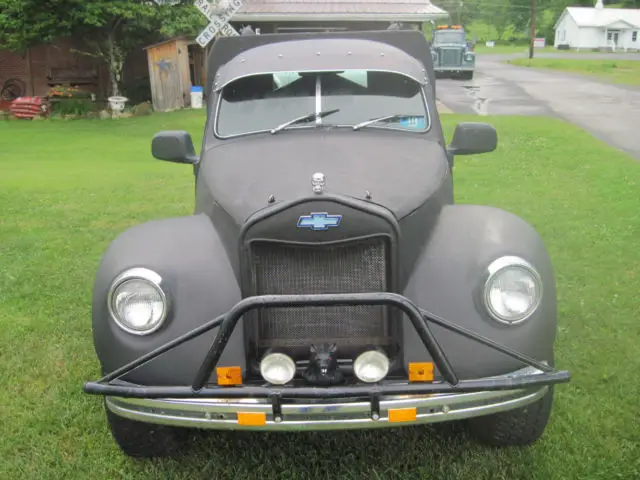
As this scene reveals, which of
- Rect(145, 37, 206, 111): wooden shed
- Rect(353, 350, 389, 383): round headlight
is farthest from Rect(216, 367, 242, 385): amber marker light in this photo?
Rect(145, 37, 206, 111): wooden shed

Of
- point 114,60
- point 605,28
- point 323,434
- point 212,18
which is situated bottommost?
point 323,434

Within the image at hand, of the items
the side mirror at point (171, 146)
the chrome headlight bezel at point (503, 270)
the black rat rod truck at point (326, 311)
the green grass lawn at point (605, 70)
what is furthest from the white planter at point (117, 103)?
the green grass lawn at point (605, 70)

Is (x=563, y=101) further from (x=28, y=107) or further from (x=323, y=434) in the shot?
(x=323, y=434)

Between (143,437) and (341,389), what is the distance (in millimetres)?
1243

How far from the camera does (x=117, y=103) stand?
19.9 metres

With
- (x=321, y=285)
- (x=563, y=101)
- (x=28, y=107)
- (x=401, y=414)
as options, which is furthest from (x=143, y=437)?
(x=563, y=101)

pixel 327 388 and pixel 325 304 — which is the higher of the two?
pixel 325 304

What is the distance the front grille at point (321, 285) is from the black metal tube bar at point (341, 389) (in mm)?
393

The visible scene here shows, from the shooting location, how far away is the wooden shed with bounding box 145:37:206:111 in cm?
2078

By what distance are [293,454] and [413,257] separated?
1.21 m

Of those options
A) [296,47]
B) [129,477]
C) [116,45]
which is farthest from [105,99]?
[129,477]

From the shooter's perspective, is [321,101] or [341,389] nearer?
[341,389]

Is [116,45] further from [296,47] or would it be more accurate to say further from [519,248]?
[519,248]

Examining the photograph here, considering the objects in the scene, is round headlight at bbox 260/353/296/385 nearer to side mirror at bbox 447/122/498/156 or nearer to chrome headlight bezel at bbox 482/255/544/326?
chrome headlight bezel at bbox 482/255/544/326
